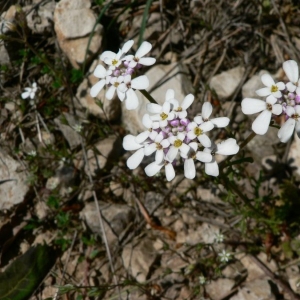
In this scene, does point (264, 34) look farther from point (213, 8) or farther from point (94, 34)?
point (94, 34)

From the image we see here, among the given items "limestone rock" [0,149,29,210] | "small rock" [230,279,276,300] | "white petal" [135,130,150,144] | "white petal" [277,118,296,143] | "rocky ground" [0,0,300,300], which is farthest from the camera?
"limestone rock" [0,149,29,210]

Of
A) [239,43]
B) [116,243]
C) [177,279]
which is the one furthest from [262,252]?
[239,43]

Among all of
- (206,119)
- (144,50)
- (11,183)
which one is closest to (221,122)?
(206,119)

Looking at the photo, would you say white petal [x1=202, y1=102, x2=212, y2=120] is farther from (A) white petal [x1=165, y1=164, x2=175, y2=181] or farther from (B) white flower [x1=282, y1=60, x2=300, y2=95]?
(B) white flower [x1=282, y1=60, x2=300, y2=95]

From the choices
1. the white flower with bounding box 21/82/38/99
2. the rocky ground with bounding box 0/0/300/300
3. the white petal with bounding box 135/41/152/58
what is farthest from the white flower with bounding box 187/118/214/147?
the white flower with bounding box 21/82/38/99

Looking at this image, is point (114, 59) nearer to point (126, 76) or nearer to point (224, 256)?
point (126, 76)

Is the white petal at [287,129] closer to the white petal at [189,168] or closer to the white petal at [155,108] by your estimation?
the white petal at [189,168]

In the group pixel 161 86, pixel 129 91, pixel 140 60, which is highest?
pixel 140 60
